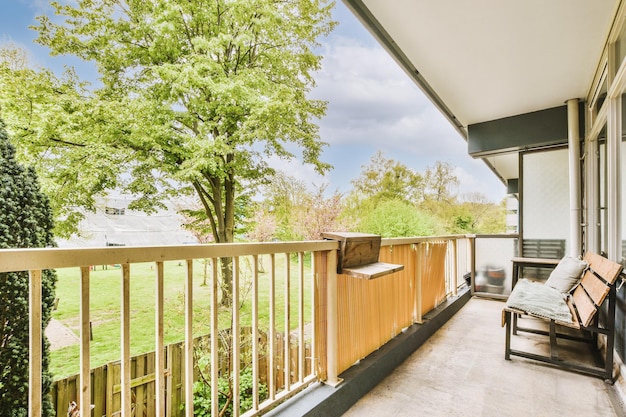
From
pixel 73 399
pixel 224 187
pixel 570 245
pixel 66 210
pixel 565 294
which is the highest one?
pixel 224 187

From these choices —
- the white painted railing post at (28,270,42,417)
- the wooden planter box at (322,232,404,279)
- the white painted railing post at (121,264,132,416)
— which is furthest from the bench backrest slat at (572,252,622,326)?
the white painted railing post at (28,270,42,417)

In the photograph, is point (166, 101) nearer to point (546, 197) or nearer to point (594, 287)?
point (546, 197)

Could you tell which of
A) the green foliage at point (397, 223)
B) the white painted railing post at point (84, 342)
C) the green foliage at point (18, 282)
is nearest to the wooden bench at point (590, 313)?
the white painted railing post at point (84, 342)

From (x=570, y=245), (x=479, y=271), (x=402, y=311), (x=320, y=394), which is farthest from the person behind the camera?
(x=479, y=271)

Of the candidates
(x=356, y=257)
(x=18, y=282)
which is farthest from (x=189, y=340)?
(x=18, y=282)

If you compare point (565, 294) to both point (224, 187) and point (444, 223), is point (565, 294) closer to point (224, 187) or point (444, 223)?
point (224, 187)

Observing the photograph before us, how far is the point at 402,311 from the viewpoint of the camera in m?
2.69

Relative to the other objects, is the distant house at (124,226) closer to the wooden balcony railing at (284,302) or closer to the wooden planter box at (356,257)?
the wooden balcony railing at (284,302)

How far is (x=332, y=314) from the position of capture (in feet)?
5.97

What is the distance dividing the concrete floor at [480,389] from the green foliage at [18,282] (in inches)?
102

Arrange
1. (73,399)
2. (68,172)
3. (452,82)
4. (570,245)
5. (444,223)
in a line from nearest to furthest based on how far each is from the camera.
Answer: (73,399) → (452,82) → (570,245) → (68,172) → (444,223)

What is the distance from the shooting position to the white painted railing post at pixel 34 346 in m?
0.80

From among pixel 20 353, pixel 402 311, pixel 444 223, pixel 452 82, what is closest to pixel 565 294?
pixel 402 311

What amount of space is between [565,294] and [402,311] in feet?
5.07
